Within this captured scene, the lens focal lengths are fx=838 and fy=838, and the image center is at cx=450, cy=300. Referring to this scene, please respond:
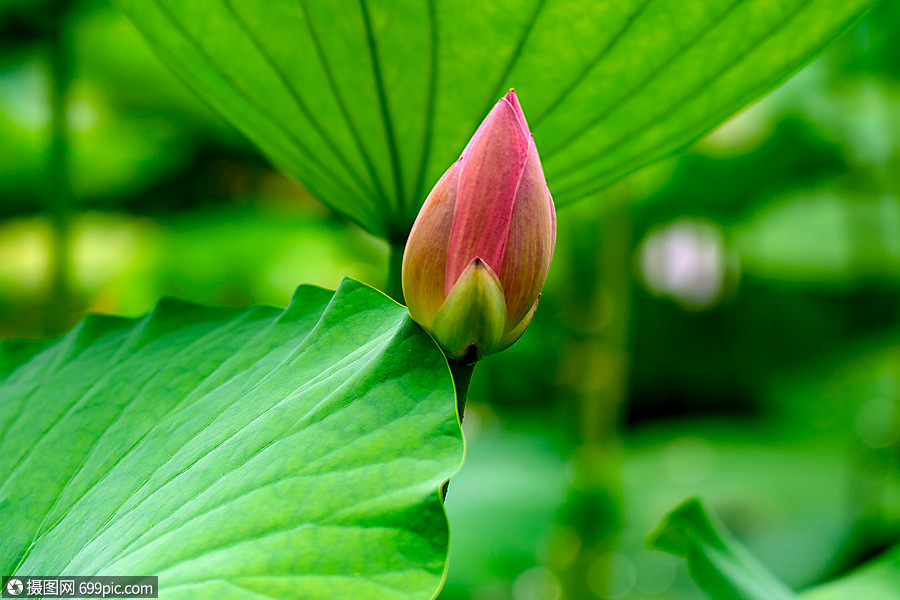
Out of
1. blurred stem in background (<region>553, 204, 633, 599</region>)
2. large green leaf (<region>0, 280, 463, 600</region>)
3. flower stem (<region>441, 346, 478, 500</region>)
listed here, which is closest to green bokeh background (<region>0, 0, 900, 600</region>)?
blurred stem in background (<region>553, 204, 633, 599</region>)

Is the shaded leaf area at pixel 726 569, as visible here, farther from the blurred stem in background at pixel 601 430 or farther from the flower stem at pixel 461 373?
the blurred stem in background at pixel 601 430

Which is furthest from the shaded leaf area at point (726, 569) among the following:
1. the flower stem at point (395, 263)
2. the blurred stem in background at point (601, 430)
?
the blurred stem in background at point (601, 430)

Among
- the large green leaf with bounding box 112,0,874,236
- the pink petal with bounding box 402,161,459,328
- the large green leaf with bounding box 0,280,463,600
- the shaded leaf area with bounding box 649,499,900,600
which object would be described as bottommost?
the shaded leaf area with bounding box 649,499,900,600

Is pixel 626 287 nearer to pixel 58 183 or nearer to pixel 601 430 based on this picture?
pixel 601 430

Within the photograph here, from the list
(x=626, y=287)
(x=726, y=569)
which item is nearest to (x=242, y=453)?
(x=726, y=569)

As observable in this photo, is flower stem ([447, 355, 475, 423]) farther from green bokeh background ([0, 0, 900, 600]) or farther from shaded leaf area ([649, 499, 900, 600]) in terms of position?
green bokeh background ([0, 0, 900, 600])

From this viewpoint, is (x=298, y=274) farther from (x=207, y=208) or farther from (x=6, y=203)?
(x=6, y=203)

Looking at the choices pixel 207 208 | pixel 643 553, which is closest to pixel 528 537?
pixel 643 553
